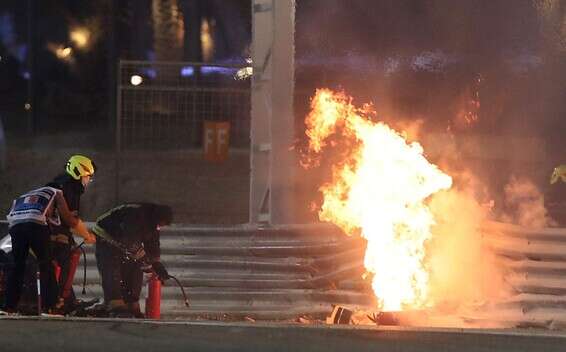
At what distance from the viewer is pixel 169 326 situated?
18.4ft

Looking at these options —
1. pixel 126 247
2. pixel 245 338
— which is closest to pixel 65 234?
pixel 126 247

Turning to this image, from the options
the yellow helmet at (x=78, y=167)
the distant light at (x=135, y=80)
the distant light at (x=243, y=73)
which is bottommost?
the yellow helmet at (x=78, y=167)

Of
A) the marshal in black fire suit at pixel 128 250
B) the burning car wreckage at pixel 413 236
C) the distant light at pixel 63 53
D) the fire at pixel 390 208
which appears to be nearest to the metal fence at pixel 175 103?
the fire at pixel 390 208

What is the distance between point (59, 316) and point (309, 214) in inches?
168

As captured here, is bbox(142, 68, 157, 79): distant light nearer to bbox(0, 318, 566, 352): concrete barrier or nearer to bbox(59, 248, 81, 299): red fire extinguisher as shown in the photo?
bbox(59, 248, 81, 299): red fire extinguisher

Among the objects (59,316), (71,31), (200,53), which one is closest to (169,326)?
(59,316)

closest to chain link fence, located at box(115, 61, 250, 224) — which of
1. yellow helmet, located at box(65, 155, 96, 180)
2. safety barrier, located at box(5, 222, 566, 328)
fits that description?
safety barrier, located at box(5, 222, 566, 328)

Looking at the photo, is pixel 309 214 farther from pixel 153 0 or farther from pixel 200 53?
pixel 153 0

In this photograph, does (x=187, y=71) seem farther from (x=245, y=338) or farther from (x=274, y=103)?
(x=245, y=338)

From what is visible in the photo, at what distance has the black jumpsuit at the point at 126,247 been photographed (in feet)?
21.3

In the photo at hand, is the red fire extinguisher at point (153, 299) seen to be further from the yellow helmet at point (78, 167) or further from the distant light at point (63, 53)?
the distant light at point (63, 53)

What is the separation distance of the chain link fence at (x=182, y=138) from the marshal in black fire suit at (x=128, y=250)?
4588 mm

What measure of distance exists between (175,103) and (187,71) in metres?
1.26

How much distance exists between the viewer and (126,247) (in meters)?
6.51
